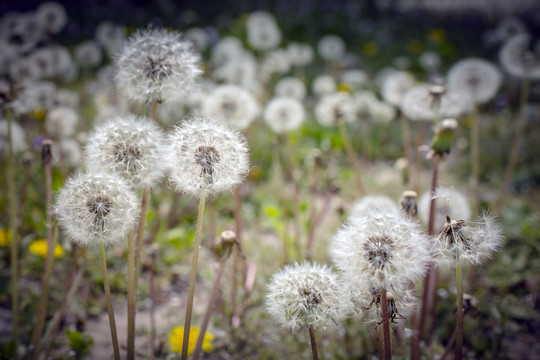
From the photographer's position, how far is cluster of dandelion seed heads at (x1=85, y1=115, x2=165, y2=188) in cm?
179

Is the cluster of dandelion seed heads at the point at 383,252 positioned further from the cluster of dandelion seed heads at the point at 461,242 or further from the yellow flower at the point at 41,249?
the yellow flower at the point at 41,249

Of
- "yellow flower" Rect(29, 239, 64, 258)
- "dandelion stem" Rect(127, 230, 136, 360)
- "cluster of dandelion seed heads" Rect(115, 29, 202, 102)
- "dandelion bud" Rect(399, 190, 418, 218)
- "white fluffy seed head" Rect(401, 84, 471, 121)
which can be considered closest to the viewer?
"dandelion stem" Rect(127, 230, 136, 360)

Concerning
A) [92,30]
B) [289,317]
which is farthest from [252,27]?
[92,30]

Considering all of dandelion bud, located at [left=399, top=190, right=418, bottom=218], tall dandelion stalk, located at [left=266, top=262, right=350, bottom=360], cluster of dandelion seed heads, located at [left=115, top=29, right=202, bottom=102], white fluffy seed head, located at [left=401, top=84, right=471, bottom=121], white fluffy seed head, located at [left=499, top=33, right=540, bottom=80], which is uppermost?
white fluffy seed head, located at [left=499, top=33, right=540, bottom=80]

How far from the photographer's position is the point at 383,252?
4.94 feet

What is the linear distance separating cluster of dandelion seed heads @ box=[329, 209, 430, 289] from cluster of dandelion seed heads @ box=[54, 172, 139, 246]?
0.85 m

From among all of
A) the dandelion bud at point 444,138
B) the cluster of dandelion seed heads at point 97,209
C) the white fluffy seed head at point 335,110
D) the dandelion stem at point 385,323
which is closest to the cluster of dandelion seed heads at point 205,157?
the cluster of dandelion seed heads at point 97,209

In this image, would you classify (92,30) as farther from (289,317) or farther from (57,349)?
(289,317)

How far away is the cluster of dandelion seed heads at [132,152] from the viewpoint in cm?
179

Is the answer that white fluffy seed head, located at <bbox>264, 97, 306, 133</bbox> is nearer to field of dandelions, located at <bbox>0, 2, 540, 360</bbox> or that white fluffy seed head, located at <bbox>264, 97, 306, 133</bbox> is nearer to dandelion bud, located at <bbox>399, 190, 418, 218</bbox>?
field of dandelions, located at <bbox>0, 2, 540, 360</bbox>

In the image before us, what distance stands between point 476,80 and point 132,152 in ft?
10.2

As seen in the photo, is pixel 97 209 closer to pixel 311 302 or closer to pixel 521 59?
pixel 311 302

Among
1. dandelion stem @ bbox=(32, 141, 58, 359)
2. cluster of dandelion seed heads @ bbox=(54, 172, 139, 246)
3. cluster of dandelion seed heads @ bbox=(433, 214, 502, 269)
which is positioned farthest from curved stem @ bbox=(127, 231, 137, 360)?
cluster of dandelion seed heads @ bbox=(433, 214, 502, 269)

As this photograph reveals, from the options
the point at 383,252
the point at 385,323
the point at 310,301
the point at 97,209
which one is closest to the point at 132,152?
the point at 97,209
